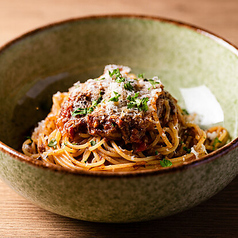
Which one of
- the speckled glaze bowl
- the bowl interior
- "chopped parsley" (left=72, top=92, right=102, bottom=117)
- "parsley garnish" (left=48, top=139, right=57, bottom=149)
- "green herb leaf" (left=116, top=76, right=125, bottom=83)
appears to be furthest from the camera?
the bowl interior

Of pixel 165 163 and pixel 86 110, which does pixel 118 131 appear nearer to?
pixel 86 110

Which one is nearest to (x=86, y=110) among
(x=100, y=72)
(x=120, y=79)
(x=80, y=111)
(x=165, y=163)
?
(x=80, y=111)

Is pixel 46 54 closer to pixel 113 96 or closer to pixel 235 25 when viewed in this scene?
pixel 113 96

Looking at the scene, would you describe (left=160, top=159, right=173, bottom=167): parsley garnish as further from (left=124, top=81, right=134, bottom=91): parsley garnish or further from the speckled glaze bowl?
(left=124, top=81, right=134, bottom=91): parsley garnish

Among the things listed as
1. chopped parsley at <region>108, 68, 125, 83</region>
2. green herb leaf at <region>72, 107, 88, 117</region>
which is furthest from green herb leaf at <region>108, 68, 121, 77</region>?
green herb leaf at <region>72, 107, 88, 117</region>

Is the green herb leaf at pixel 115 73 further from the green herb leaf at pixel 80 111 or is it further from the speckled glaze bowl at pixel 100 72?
the speckled glaze bowl at pixel 100 72

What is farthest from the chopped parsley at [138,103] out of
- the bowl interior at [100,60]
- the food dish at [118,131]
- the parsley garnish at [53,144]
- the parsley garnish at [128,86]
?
the bowl interior at [100,60]
